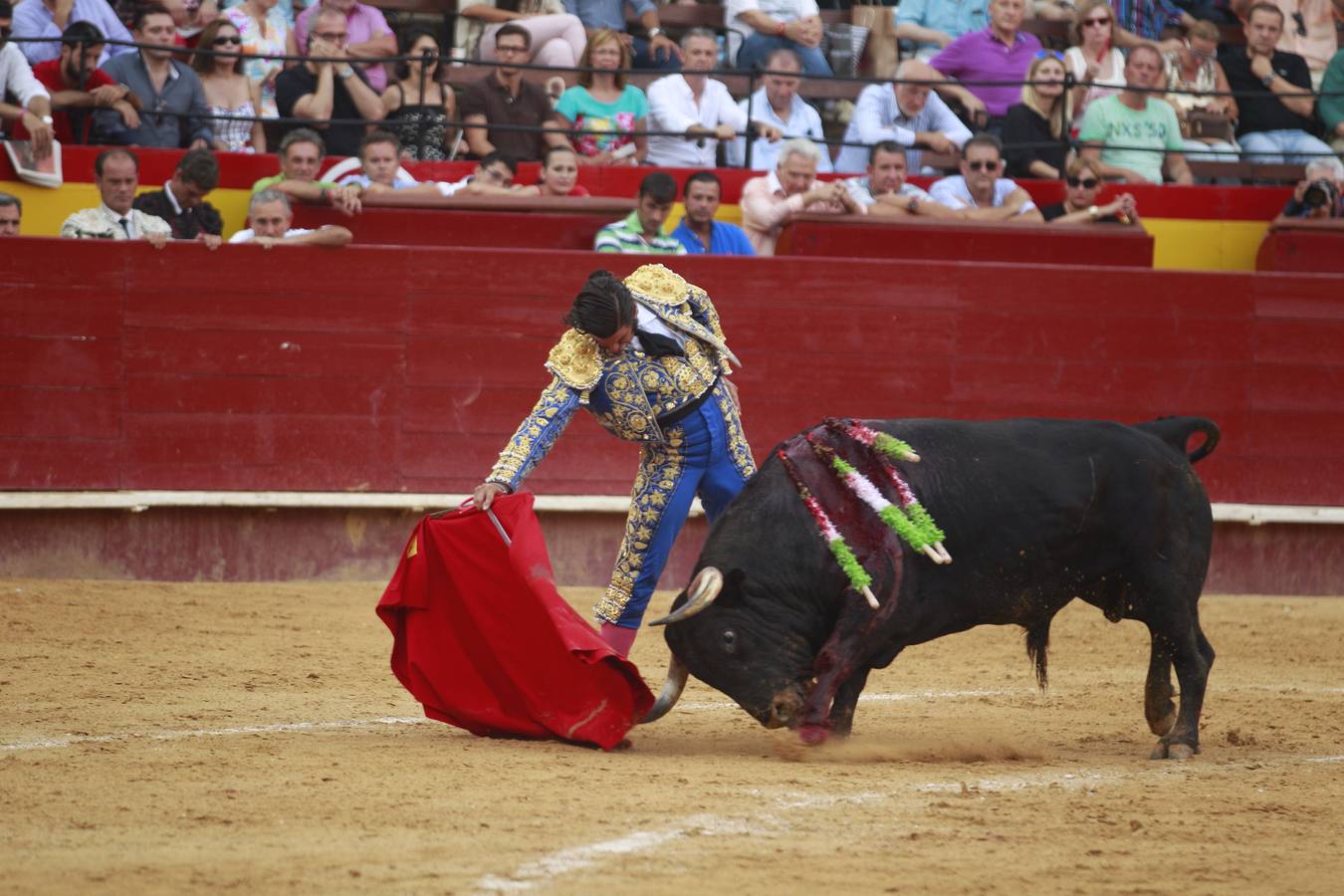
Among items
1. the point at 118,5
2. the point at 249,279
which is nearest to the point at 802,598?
the point at 249,279

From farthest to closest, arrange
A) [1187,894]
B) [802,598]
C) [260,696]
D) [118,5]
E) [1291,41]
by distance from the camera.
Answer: [1291,41] < [118,5] < [260,696] < [802,598] < [1187,894]

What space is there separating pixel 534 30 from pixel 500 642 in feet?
15.5

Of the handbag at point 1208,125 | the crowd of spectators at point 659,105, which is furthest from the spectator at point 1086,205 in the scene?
the handbag at point 1208,125

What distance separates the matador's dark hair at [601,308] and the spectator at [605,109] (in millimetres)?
3762

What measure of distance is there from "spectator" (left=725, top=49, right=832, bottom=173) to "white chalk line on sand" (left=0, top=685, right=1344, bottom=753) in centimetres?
352

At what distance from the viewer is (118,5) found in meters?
8.67

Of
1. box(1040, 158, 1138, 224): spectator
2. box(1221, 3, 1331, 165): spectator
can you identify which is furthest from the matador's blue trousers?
box(1221, 3, 1331, 165): spectator

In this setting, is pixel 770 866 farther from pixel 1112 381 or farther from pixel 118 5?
pixel 118 5

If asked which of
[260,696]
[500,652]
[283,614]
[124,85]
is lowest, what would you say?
[283,614]

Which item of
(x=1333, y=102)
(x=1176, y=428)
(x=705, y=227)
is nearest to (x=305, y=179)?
(x=705, y=227)

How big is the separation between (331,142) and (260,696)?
3599mm

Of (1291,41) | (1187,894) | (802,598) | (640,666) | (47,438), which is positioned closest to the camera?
(1187,894)

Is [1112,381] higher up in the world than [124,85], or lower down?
lower down

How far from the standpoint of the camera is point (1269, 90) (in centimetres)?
994
